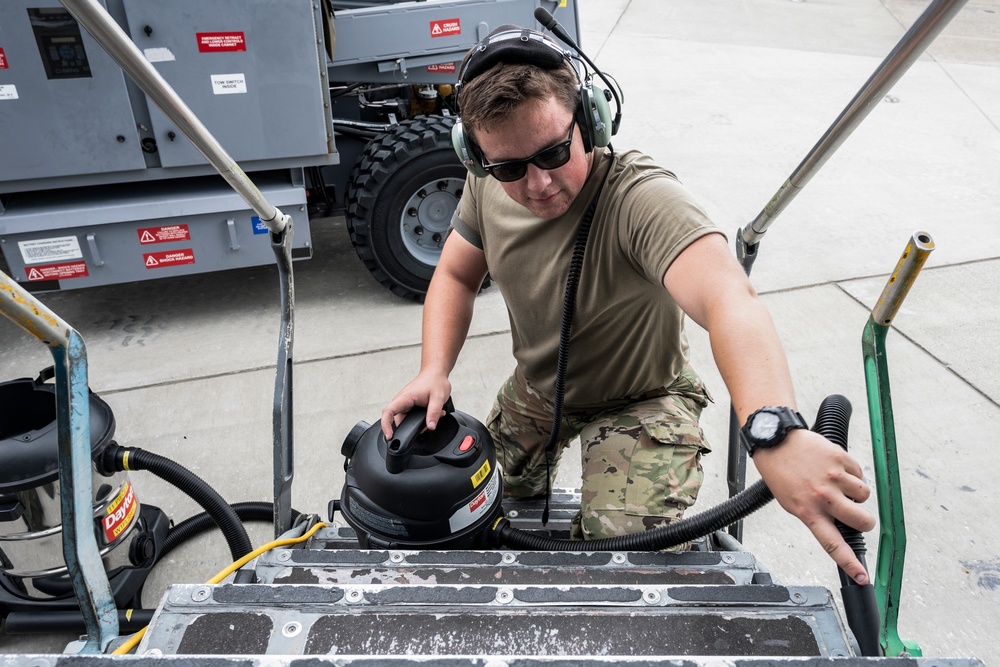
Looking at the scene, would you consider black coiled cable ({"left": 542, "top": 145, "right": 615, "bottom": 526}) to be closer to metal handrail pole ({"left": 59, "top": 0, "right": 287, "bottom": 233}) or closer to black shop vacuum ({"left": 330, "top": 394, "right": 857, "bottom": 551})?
black shop vacuum ({"left": 330, "top": 394, "right": 857, "bottom": 551})

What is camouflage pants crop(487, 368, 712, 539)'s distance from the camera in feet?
5.79

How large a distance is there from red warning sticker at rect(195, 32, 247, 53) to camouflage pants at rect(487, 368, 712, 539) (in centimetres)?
210

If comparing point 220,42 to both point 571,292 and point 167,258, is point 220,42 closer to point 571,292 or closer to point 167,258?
point 167,258

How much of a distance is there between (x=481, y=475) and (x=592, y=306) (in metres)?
0.48

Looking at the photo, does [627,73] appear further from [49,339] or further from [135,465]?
[49,339]

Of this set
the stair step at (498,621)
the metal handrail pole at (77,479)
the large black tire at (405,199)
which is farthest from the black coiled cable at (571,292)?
the large black tire at (405,199)

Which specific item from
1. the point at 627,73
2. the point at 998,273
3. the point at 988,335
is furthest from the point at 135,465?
the point at 627,73

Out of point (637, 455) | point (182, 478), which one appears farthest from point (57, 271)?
point (637, 455)

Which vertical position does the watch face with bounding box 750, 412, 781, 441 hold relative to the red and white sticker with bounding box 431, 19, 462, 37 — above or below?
below

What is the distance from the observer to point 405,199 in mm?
3822

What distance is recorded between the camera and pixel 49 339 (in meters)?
1.19

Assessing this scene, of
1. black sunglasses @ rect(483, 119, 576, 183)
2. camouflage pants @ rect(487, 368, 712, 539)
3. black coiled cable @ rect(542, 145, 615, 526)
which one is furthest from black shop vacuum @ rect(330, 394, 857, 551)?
black sunglasses @ rect(483, 119, 576, 183)

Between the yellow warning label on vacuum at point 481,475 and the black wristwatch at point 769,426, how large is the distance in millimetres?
777

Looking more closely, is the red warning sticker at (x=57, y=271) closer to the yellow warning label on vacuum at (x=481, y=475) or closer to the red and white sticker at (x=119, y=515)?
the red and white sticker at (x=119, y=515)
